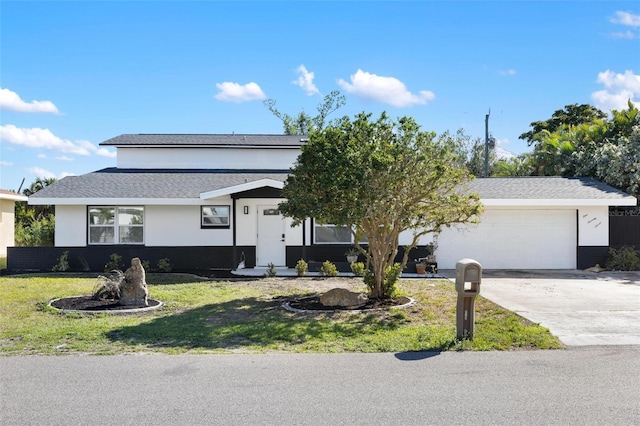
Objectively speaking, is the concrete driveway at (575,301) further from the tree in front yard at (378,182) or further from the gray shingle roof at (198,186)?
the gray shingle roof at (198,186)

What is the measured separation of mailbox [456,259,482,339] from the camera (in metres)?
7.66

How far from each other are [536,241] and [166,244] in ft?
43.3

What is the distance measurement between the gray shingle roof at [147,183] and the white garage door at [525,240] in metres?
6.85

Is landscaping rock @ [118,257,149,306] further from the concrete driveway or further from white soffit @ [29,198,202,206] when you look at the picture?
the concrete driveway

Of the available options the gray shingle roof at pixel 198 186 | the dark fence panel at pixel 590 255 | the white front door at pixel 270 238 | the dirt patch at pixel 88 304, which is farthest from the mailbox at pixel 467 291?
the dark fence panel at pixel 590 255

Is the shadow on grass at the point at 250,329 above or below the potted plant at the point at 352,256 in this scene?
below

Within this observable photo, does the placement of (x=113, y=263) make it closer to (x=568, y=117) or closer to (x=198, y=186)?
(x=198, y=186)

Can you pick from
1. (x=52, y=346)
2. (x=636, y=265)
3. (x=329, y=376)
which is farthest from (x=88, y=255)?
(x=636, y=265)

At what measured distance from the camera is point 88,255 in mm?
17703

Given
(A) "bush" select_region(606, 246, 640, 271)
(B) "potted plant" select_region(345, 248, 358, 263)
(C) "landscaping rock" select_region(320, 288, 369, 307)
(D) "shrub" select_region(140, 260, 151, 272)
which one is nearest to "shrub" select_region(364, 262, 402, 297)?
(C) "landscaping rock" select_region(320, 288, 369, 307)

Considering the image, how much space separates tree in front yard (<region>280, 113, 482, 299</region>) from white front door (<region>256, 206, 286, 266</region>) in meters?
6.80

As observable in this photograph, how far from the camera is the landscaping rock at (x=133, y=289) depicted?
1072 centimetres

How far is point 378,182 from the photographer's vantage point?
10.3m

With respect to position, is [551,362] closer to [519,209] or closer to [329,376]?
[329,376]
